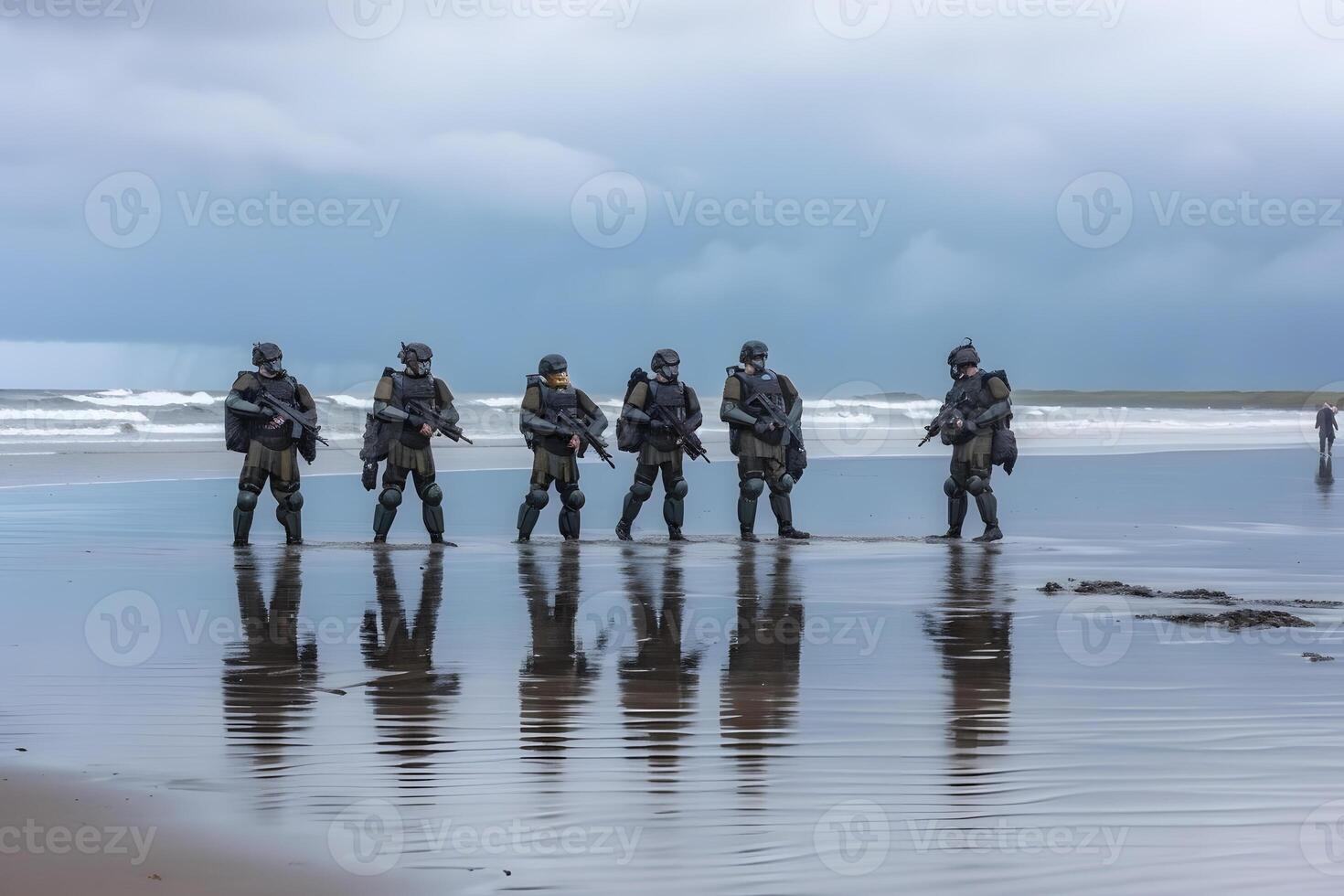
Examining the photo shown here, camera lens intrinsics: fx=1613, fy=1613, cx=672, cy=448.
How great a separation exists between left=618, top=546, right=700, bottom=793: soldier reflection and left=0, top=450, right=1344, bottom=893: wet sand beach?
33 mm

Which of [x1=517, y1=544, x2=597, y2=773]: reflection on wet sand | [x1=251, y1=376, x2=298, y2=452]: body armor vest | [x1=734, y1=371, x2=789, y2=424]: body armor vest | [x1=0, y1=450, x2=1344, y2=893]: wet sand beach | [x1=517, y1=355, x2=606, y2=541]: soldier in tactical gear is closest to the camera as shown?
[x1=0, y1=450, x2=1344, y2=893]: wet sand beach

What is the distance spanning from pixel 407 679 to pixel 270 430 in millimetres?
7958

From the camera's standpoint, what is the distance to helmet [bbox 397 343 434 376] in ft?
52.6

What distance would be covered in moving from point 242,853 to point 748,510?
11855 mm

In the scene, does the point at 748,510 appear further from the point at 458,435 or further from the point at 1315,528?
the point at 1315,528

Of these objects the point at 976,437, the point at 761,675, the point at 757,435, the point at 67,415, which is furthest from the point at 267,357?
the point at 67,415

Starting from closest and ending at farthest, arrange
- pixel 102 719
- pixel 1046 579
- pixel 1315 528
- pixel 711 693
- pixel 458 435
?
1. pixel 102 719
2. pixel 711 693
3. pixel 1046 579
4. pixel 458 435
5. pixel 1315 528

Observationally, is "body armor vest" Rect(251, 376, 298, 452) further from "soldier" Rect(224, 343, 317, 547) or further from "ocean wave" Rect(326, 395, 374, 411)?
"ocean wave" Rect(326, 395, 374, 411)

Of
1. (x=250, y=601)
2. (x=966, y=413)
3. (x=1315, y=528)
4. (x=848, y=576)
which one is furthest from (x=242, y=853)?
(x=1315, y=528)

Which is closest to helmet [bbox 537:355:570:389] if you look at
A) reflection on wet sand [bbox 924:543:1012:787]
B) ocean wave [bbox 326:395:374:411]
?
reflection on wet sand [bbox 924:543:1012:787]

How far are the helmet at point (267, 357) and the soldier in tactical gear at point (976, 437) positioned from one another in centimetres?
673

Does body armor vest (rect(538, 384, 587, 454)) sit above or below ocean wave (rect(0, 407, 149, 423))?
below

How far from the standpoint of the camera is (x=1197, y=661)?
8680 millimetres

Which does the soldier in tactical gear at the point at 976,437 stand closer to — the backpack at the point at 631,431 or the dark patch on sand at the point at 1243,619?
the backpack at the point at 631,431
